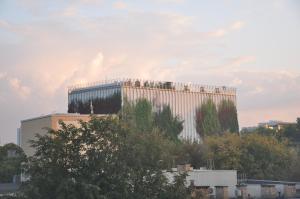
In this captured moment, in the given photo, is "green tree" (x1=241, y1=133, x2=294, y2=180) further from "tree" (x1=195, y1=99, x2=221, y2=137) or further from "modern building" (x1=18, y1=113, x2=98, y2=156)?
"tree" (x1=195, y1=99, x2=221, y2=137)

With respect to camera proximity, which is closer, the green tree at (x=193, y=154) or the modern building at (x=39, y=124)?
the modern building at (x=39, y=124)

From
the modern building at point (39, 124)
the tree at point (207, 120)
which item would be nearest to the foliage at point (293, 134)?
the tree at point (207, 120)

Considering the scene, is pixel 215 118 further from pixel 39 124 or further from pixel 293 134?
pixel 39 124

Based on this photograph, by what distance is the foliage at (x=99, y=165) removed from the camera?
→ 25291mm

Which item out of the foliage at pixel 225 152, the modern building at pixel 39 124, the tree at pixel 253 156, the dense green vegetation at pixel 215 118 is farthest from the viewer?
the dense green vegetation at pixel 215 118

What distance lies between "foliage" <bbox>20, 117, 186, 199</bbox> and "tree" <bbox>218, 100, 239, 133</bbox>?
102 m

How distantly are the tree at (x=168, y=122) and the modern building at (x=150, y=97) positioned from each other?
140cm

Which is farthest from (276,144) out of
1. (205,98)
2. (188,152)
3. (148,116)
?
(205,98)

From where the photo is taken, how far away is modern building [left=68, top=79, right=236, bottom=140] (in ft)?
380

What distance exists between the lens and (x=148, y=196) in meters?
26.2

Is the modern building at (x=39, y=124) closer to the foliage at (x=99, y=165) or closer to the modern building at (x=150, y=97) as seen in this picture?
the modern building at (x=150, y=97)

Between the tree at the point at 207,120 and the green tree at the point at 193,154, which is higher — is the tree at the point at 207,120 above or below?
above

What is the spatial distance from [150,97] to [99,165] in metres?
92.7

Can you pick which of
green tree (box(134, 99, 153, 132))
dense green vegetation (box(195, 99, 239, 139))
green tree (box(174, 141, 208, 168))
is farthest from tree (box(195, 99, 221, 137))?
green tree (box(174, 141, 208, 168))
